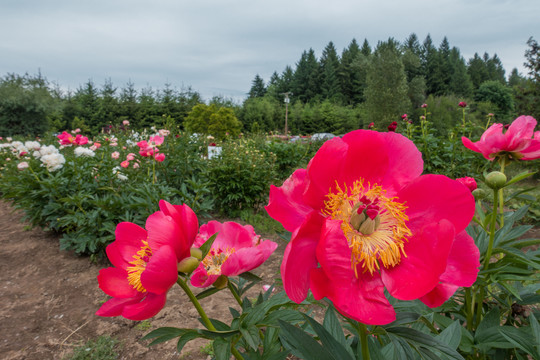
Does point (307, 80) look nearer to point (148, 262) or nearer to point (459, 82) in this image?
point (459, 82)

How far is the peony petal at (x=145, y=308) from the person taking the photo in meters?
0.55

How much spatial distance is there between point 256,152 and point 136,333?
317 cm

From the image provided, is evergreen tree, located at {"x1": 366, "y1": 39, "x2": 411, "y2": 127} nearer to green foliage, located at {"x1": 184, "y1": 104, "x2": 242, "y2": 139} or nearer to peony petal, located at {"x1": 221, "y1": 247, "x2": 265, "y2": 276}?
green foliage, located at {"x1": 184, "y1": 104, "x2": 242, "y2": 139}

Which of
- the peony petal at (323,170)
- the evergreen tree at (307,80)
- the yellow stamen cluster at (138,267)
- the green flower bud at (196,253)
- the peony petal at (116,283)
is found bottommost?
the peony petal at (116,283)

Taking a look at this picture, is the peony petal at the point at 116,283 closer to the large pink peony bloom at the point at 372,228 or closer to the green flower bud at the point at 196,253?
the green flower bud at the point at 196,253

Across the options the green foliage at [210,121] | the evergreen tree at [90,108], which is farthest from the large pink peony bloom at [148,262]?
the evergreen tree at [90,108]

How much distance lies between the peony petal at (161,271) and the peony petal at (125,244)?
0.16m

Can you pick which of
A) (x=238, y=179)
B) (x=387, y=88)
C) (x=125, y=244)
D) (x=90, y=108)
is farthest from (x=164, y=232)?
(x=387, y=88)

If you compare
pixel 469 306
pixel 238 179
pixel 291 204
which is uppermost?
pixel 291 204

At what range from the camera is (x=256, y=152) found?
493 centimetres

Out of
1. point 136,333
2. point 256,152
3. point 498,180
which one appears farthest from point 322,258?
point 256,152

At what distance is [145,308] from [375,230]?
412 millimetres

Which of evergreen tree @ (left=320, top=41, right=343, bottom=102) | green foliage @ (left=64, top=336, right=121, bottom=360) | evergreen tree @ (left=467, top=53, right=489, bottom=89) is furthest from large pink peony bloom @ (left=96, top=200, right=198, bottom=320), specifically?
evergreen tree @ (left=467, top=53, right=489, bottom=89)

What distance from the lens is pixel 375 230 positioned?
0.50 metres
